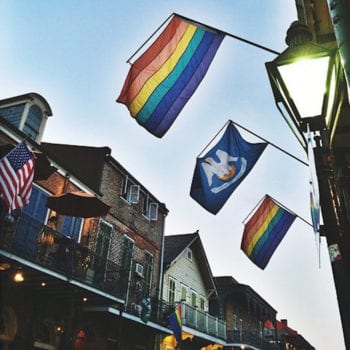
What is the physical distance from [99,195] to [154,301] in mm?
5883

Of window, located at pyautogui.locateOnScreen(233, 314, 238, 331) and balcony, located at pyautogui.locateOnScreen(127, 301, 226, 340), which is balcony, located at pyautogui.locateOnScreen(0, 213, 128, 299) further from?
window, located at pyautogui.locateOnScreen(233, 314, 238, 331)

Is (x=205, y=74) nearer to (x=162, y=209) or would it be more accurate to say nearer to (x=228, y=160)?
(x=228, y=160)

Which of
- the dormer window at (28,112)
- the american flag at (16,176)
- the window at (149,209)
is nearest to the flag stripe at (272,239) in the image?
the american flag at (16,176)

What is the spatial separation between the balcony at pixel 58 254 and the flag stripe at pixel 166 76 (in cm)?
527

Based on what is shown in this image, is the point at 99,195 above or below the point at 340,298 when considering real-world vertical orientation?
above

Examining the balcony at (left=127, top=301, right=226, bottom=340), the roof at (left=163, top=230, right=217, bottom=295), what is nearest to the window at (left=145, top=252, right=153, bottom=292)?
the balcony at (left=127, top=301, right=226, bottom=340)

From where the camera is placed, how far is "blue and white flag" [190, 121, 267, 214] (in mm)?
7461

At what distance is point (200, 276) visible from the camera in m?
24.6

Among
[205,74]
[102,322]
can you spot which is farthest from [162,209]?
[205,74]

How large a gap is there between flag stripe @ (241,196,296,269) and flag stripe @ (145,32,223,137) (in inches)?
169

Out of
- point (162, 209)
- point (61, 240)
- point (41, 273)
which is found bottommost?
point (41, 273)

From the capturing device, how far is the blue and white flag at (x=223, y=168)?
7461 millimetres

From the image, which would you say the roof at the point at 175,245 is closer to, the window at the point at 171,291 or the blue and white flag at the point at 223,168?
the window at the point at 171,291

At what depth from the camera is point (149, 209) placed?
19.5 m
